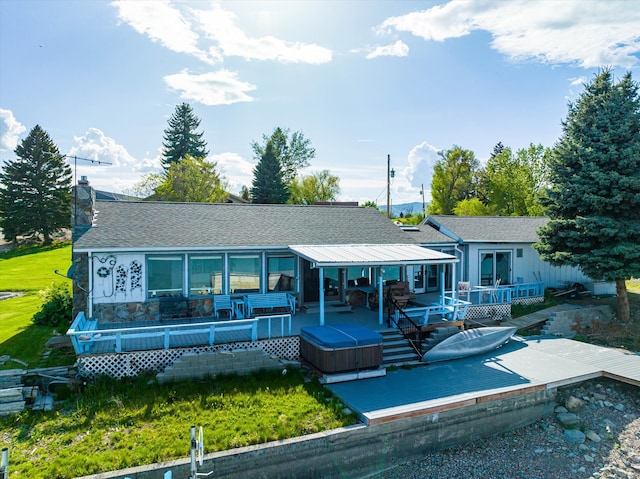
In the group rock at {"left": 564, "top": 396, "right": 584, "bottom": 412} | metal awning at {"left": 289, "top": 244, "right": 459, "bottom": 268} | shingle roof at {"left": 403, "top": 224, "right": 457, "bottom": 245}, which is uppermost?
shingle roof at {"left": 403, "top": 224, "right": 457, "bottom": 245}

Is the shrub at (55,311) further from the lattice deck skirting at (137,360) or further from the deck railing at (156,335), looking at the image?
the lattice deck skirting at (137,360)

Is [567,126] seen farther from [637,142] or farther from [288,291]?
[288,291]

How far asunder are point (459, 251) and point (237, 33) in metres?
12.8

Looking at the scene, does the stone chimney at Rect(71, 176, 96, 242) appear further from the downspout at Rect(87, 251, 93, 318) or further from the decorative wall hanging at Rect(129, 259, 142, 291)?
the decorative wall hanging at Rect(129, 259, 142, 291)

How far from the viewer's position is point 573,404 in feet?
34.1

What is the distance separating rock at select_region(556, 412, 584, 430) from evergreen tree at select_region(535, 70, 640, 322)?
25.8 ft

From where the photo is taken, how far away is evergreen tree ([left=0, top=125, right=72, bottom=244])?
121 ft

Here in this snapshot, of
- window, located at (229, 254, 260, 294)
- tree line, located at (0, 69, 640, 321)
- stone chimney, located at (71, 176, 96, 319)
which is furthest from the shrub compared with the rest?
tree line, located at (0, 69, 640, 321)

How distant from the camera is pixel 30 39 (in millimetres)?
14109

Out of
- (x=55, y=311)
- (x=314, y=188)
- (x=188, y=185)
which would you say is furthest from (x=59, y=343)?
(x=314, y=188)

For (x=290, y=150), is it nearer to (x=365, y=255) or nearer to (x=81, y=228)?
(x=81, y=228)

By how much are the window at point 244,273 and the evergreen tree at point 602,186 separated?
39.4ft

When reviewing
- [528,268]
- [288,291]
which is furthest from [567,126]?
[288,291]

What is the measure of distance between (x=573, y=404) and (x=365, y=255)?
6.62m
